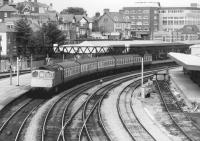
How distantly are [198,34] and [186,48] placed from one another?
2001 inches

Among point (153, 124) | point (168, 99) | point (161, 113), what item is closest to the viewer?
point (153, 124)

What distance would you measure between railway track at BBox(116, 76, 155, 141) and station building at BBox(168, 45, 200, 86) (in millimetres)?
6032

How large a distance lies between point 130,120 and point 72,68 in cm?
1640

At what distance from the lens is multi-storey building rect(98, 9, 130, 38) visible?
433 ft

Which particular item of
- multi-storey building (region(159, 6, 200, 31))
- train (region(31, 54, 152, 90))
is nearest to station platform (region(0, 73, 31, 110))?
train (region(31, 54, 152, 90))

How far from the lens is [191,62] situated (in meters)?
40.1

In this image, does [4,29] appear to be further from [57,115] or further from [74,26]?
[57,115]

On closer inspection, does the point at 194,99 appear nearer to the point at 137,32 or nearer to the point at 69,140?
the point at 69,140

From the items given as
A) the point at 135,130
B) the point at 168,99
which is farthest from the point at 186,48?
the point at 135,130

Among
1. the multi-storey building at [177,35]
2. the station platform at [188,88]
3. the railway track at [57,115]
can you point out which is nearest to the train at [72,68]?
the railway track at [57,115]

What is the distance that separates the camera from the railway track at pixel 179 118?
79.9 ft

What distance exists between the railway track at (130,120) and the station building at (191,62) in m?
6.03

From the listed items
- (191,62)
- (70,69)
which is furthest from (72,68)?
(191,62)

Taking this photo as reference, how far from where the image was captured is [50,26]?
7538cm
